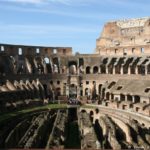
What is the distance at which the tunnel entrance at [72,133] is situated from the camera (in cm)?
3566

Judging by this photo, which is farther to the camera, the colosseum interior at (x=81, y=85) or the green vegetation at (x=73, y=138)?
the colosseum interior at (x=81, y=85)

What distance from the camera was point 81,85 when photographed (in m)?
67.9

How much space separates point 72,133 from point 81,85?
26330 mm

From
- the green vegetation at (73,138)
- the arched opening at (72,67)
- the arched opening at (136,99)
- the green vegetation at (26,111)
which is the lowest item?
the green vegetation at (73,138)

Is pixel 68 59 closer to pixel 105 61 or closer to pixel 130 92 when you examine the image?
pixel 105 61

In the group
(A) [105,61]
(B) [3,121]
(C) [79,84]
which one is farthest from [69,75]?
(B) [3,121]

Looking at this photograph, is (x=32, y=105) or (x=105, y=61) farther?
(x=105, y=61)

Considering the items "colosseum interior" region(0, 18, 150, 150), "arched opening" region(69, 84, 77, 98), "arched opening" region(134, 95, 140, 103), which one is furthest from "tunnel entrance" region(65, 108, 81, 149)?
"arched opening" region(69, 84, 77, 98)

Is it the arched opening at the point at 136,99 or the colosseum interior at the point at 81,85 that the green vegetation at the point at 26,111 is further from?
the arched opening at the point at 136,99

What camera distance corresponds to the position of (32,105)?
54688mm

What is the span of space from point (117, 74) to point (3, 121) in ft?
97.9

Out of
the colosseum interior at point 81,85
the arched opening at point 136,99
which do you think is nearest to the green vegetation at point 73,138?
the colosseum interior at point 81,85

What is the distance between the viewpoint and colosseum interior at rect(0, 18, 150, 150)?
143ft

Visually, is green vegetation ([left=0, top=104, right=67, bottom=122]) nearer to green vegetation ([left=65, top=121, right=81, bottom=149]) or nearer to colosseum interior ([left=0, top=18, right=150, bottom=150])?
colosseum interior ([left=0, top=18, right=150, bottom=150])
